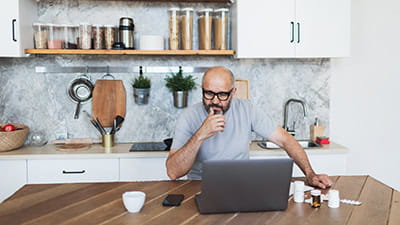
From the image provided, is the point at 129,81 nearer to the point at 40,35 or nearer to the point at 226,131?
the point at 40,35

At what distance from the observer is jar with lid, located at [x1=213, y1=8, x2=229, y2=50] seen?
Result: 3.63 metres

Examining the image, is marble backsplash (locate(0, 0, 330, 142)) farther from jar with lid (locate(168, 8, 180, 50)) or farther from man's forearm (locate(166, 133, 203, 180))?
man's forearm (locate(166, 133, 203, 180))

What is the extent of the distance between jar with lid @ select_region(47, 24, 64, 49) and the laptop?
7.17 feet

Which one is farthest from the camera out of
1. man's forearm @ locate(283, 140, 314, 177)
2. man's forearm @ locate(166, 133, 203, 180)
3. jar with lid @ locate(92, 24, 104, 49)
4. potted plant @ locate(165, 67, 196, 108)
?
potted plant @ locate(165, 67, 196, 108)

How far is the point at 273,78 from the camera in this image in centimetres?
399

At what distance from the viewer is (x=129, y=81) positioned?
387 cm

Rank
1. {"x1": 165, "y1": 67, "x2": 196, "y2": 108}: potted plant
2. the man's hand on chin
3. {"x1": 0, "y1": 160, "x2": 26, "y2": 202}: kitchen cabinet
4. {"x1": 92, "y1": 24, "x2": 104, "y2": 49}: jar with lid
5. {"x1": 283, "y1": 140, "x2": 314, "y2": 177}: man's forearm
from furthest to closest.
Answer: {"x1": 165, "y1": 67, "x2": 196, "y2": 108}: potted plant < {"x1": 92, "y1": 24, "x2": 104, "y2": 49}: jar with lid < {"x1": 0, "y1": 160, "x2": 26, "y2": 202}: kitchen cabinet < {"x1": 283, "y1": 140, "x2": 314, "y2": 177}: man's forearm < the man's hand on chin

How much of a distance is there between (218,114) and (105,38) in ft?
5.32

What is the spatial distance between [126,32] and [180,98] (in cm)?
70

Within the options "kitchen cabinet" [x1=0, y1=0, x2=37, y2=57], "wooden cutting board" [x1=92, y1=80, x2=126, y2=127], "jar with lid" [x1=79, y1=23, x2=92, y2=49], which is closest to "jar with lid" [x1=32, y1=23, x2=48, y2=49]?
"kitchen cabinet" [x1=0, y1=0, x2=37, y2=57]

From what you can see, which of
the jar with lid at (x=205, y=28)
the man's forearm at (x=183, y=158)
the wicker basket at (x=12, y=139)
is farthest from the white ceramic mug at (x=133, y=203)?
the jar with lid at (x=205, y=28)

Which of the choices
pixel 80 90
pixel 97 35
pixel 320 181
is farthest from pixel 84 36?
pixel 320 181

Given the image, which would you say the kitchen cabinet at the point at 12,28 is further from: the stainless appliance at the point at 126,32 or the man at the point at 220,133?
the man at the point at 220,133

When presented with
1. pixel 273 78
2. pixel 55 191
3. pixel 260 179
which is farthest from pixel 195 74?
pixel 260 179
